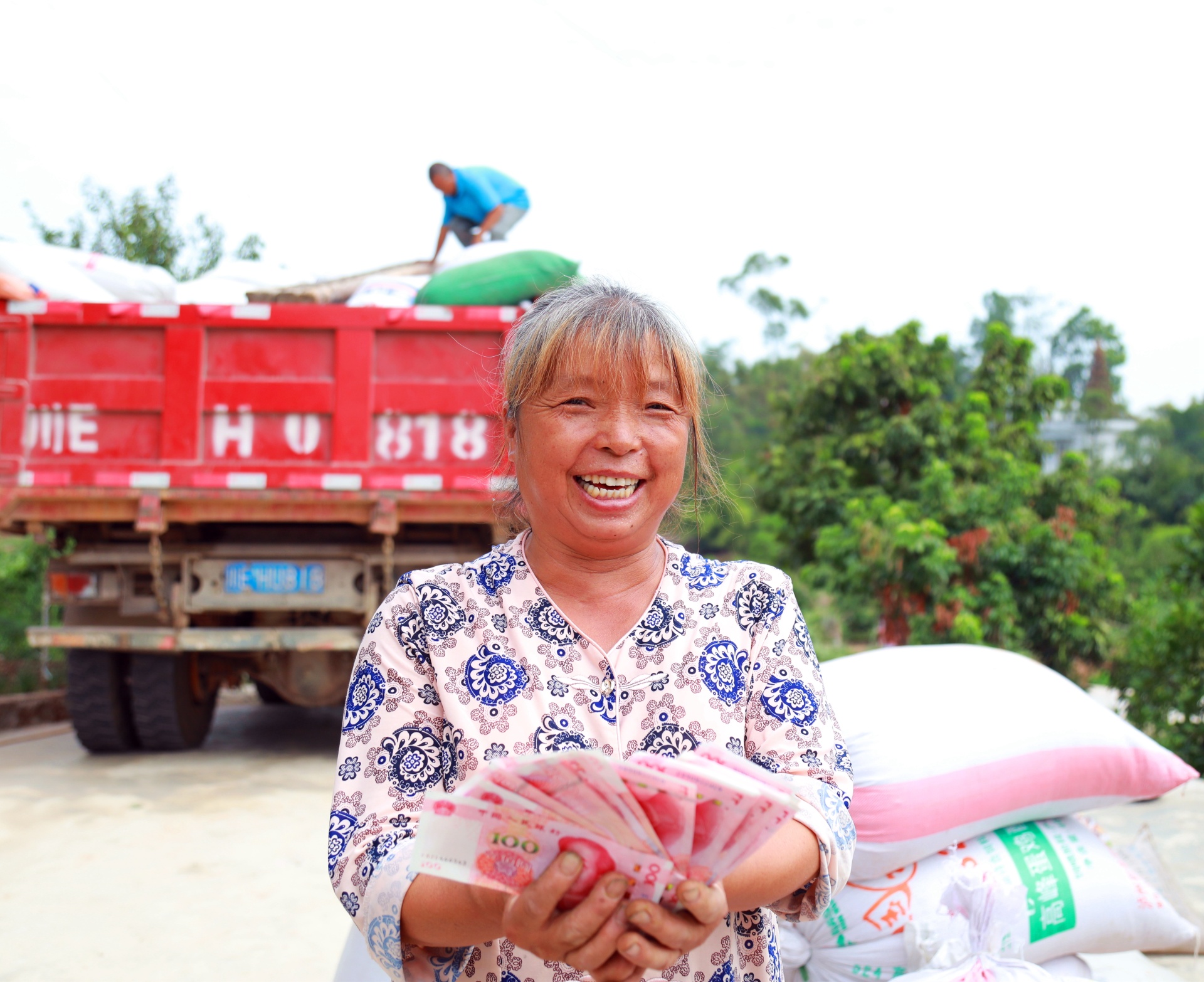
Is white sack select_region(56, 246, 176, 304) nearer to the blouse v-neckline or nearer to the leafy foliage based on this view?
the leafy foliage

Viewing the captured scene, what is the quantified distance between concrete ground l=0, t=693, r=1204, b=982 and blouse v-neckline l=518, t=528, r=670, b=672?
5.37 feet

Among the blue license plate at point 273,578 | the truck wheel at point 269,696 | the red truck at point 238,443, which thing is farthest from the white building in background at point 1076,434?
the blue license plate at point 273,578

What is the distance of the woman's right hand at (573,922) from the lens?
0.86m

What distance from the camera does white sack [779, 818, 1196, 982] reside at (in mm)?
1800

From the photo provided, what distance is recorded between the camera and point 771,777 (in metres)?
0.92

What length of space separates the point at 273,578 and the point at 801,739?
3665mm

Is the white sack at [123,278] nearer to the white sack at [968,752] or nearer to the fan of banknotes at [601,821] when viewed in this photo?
the white sack at [968,752]

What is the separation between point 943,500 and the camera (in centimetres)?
607

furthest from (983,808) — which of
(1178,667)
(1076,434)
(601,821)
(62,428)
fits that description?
(1076,434)

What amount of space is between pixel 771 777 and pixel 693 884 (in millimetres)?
120

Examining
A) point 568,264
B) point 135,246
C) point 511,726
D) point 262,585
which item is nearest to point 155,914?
point 262,585

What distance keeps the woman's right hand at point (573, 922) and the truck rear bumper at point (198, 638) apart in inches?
140

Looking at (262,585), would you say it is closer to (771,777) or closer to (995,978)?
(995,978)

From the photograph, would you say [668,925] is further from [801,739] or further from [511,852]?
[801,739]
